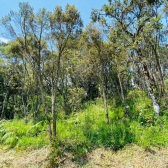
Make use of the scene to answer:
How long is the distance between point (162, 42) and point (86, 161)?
22.0ft

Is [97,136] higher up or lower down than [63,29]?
lower down

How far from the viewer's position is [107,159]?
10.6 ft

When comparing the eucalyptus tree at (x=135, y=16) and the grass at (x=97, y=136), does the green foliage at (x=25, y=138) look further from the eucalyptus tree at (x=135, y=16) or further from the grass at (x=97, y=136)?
the eucalyptus tree at (x=135, y=16)

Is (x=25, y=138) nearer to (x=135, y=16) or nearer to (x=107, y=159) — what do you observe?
(x=107, y=159)

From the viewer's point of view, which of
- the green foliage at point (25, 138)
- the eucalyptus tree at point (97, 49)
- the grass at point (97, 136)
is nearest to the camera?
the grass at point (97, 136)

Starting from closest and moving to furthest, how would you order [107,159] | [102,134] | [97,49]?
1. [107,159]
2. [102,134]
3. [97,49]

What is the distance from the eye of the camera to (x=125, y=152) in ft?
11.0

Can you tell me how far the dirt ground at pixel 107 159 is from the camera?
9.58 ft

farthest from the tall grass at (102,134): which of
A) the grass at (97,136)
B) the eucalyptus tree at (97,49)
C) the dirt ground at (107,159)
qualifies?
the eucalyptus tree at (97,49)

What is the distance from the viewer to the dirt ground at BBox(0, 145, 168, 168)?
292 centimetres

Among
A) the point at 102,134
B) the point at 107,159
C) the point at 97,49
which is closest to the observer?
the point at 107,159

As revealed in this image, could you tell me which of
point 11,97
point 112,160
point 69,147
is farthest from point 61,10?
point 11,97

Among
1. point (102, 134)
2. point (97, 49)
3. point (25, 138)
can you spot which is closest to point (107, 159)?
point (102, 134)

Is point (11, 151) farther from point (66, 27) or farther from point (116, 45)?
point (116, 45)
